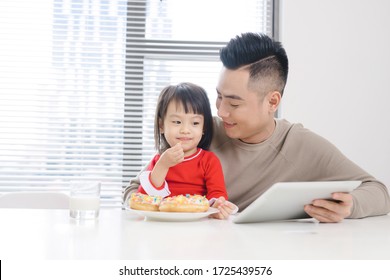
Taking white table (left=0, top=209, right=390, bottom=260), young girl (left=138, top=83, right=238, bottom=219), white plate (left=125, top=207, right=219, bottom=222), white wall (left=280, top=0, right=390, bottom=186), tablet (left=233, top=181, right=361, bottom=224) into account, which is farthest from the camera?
white wall (left=280, top=0, right=390, bottom=186)

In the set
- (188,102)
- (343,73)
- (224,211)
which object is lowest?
(224,211)

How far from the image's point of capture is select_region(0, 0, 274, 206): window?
11.6 ft

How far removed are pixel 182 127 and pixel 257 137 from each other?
1.30 feet

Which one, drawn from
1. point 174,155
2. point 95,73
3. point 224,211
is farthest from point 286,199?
point 95,73

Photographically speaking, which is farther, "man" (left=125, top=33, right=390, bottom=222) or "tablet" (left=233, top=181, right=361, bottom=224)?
"man" (left=125, top=33, right=390, bottom=222)

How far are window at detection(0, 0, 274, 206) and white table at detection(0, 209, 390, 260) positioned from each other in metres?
2.19

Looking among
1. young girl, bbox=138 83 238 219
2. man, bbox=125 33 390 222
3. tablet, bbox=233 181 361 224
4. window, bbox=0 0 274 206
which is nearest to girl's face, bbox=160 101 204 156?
young girl, bbox=138 83 238 219

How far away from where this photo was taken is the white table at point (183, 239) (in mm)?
875

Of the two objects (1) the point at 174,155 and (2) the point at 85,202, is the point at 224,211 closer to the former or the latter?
(1) the point at 174,155

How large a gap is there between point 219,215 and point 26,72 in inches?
102

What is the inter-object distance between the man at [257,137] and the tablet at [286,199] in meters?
0.58

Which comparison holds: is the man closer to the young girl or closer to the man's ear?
the man's ear

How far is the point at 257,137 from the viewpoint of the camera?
203 cm

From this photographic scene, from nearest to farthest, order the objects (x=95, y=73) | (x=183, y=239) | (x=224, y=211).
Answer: (x=183, y=239) → (x=224, y=211) → (x=95, y=73)
